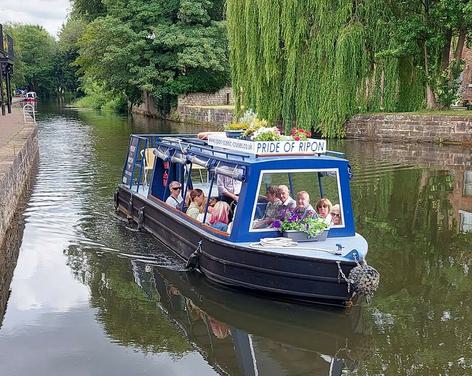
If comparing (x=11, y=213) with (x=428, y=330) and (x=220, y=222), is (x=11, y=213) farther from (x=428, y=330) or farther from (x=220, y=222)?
(x=428, y=330)

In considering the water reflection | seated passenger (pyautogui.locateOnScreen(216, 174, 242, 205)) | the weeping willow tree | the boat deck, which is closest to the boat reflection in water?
the water reflection

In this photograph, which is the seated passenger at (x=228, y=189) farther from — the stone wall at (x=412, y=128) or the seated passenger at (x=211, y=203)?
the stone wall at (x=412, y=128)

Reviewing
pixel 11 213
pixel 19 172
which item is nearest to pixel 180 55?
pixel 19 172

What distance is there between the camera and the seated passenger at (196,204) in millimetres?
9961

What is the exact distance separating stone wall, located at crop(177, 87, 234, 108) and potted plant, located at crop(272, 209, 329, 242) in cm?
3612

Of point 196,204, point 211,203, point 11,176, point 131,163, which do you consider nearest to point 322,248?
point 211,203

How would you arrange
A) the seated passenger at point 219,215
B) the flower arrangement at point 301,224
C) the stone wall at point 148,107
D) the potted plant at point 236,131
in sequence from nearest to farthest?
the flower arrangement at point 301,224 → the seated passenger at point 219,215 → the potted plant at point 236,131 → the stone wall at point 148,107

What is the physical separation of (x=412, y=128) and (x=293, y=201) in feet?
61.1

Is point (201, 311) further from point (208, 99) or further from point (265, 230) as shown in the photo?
point (208, 99)

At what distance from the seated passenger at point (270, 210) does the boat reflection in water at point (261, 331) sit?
3.37 ft

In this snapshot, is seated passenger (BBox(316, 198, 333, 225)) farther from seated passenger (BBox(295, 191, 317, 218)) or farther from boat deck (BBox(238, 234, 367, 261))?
boat deck (BBox(238, 234, 367, 261))

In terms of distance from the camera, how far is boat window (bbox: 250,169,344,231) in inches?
342

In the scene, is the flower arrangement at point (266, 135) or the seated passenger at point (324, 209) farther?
the flower arrangement at point (266, 135)

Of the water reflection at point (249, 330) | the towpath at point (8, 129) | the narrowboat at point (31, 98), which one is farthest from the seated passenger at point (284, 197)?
the narrowboat at point (31, 98)
